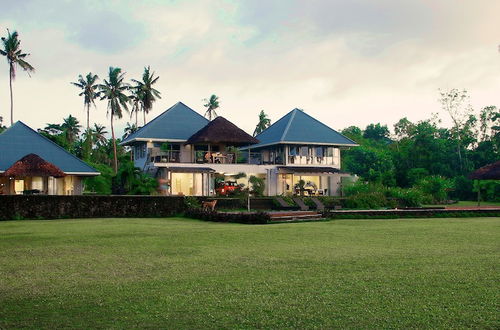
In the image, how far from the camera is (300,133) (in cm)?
4825

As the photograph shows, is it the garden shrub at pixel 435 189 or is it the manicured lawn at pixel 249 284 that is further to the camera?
the garden shrub at pixel 435 189

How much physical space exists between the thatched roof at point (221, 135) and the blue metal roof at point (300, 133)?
369 cm

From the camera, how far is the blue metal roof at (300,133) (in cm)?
4731

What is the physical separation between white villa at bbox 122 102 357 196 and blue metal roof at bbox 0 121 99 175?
6215 millimetres

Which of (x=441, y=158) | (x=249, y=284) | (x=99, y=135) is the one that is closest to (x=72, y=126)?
(x=99, y=135)

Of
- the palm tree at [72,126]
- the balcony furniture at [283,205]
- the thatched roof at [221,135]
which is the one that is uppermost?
the palm tree at [72,126]

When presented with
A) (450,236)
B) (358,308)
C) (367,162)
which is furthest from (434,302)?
(367,162)

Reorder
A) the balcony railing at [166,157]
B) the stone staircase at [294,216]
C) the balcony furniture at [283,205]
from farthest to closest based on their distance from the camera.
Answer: the balcony railing at [166,157]
the balcony furniture at [283,205]
the stone staircase at [294,216]

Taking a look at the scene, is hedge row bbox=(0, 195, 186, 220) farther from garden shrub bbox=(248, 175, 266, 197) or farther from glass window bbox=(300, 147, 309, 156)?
glass window bbox=(300, 147, 309, 156)

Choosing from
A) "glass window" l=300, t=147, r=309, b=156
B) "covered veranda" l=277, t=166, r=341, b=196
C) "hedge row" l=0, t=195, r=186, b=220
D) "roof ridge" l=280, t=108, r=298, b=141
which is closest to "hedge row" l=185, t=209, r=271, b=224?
"hedge row" l=0, t=195, r=186, b=220

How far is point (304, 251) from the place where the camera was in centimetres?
1177

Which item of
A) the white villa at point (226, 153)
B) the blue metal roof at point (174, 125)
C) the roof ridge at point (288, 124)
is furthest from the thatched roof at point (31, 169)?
the roof ridge at point (288, 124)

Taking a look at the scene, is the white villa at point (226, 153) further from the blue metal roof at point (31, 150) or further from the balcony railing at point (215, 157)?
the blue metal roof at point (31, 150)

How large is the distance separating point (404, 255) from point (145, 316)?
6.33 metres
